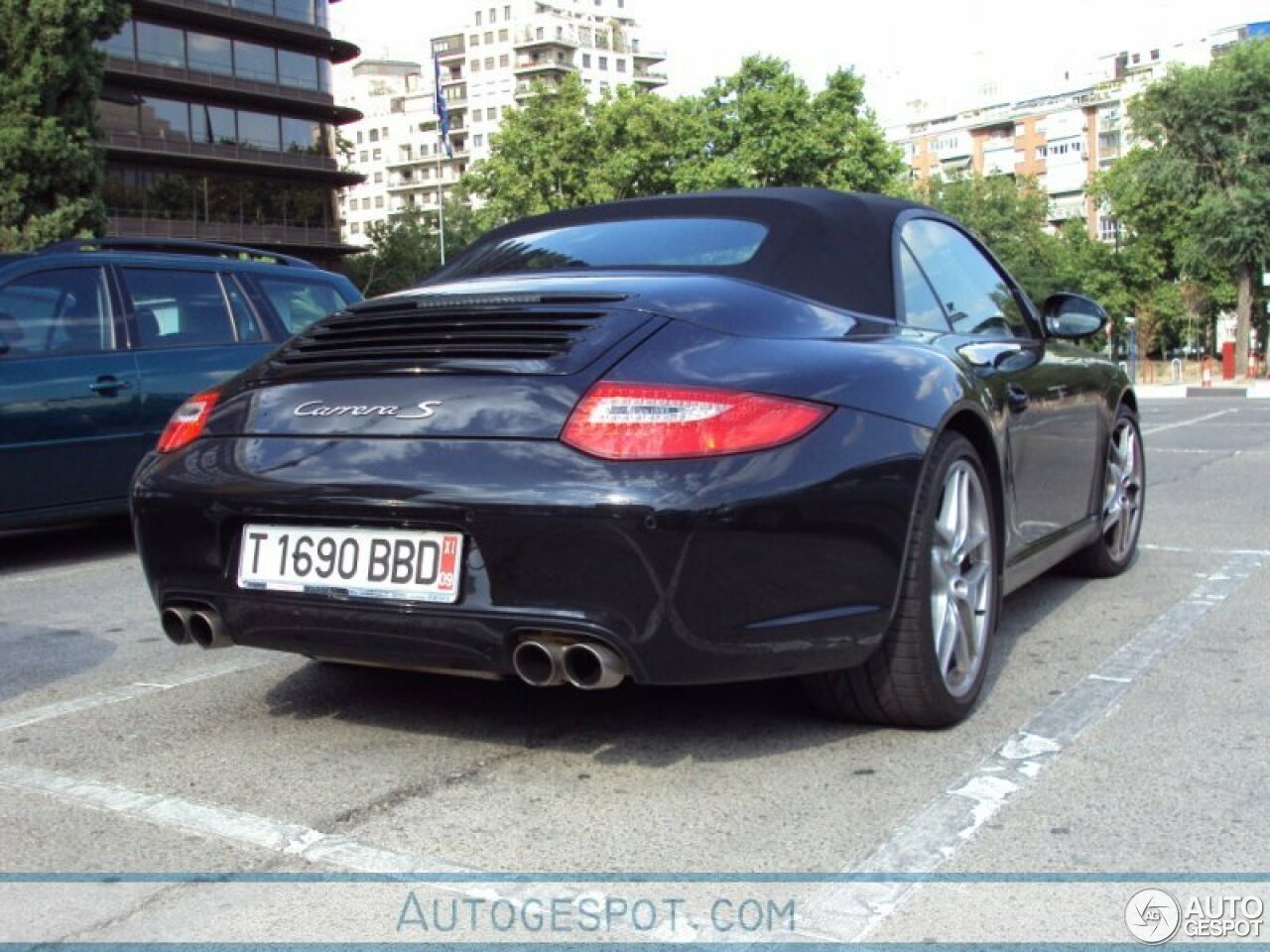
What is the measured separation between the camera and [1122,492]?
5.69 m

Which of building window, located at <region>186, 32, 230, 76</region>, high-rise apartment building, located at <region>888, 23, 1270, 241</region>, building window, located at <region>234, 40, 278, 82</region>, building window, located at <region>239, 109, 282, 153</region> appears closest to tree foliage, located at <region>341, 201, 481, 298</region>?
building window, located at <region>239, 109, 282, 153</region>

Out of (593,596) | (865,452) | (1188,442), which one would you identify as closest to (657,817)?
(593,596)

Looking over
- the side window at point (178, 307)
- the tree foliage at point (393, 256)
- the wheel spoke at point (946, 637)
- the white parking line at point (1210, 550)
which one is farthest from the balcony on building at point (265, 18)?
the wheel spoke at point (946, 637)

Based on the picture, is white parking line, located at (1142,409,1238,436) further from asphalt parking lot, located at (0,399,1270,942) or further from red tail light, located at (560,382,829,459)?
red tail light, located at (560,382,829,459)

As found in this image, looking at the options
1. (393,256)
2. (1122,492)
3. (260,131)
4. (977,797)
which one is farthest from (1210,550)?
(393,256)

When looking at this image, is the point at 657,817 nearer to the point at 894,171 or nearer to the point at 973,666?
the point at 973,666

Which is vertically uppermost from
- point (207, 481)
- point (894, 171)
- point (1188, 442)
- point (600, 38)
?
point (600, 38)

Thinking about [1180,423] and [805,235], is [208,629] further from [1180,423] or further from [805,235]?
[1180,423]

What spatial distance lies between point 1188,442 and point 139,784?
1230cm

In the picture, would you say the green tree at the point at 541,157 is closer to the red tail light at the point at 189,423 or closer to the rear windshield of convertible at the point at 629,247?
the rear windshield of convertible at the point at 629,247

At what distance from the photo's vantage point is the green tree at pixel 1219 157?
157 feet

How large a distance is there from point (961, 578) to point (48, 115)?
102 feet

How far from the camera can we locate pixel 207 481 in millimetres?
3281

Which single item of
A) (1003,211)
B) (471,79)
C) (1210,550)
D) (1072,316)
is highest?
(471,79)
